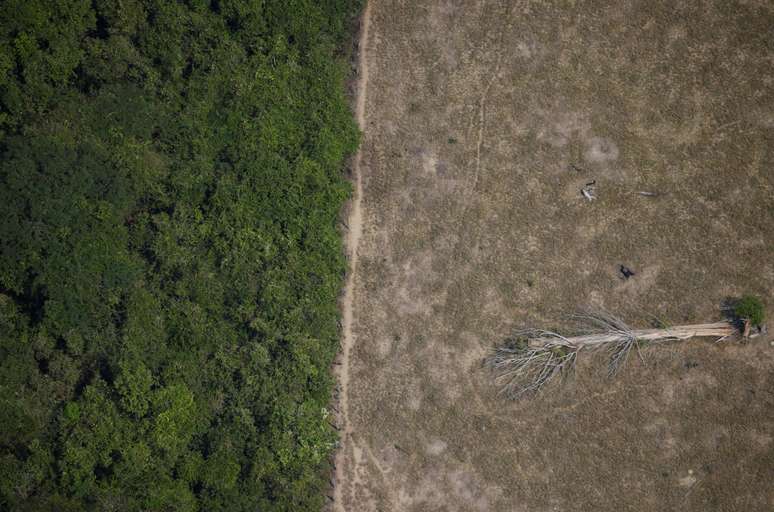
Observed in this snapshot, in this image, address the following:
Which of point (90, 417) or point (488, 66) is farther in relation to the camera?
point (488, 66)

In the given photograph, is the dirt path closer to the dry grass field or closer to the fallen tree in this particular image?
the dry grass field

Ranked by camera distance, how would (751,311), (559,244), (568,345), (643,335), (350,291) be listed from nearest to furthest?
(751,311) → (643,335) → (568,345) → (559,244) → (350,291)

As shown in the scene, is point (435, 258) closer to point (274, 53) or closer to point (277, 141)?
point (277, 141)

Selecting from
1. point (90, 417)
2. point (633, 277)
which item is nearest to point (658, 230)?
point (633, 277)

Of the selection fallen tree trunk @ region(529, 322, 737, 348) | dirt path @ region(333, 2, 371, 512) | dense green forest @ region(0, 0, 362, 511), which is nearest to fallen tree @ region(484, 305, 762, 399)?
fallen tree trunk @ region(529, 322, 737, 348)

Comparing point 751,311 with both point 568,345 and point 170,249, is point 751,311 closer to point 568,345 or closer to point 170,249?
point 568,345

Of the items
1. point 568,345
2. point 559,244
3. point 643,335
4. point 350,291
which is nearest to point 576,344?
point 568,345
